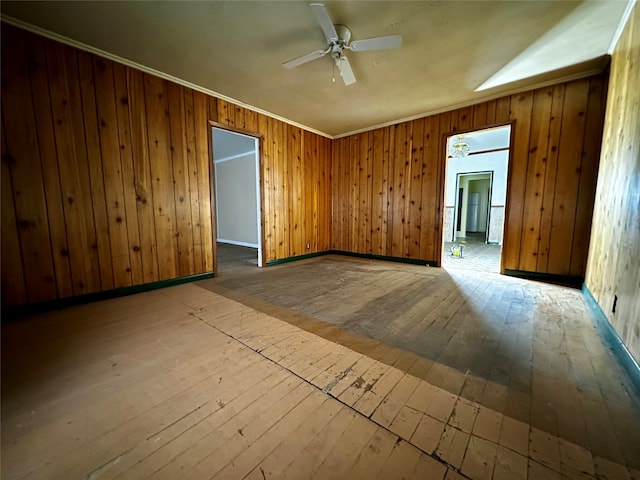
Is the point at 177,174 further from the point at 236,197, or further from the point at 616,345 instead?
the point at 616,345

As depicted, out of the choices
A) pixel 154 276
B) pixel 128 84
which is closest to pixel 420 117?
pixel 128 84

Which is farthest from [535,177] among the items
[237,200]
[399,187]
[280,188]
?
[237,200]

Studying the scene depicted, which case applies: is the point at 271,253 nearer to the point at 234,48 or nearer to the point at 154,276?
the point at 154,276

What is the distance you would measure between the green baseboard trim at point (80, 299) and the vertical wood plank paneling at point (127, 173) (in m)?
0.11

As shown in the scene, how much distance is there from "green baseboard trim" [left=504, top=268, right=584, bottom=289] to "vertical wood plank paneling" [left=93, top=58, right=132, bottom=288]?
5093 mm

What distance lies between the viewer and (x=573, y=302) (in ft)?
8.50

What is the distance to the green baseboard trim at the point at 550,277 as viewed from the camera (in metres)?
3.12

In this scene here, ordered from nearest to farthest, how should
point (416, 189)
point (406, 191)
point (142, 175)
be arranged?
point (142, 175) < point (416, 189) < point (406, 191)

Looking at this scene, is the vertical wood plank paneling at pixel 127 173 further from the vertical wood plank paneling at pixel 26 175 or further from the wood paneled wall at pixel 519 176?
the wood paneled wall at pixel 519 176

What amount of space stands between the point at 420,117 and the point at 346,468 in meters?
4.70

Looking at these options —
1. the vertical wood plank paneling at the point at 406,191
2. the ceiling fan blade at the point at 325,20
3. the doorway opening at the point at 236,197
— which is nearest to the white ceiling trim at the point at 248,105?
the vertical wood plank paneling at the point at 406,191

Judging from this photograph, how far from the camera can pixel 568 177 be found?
3.12 metres

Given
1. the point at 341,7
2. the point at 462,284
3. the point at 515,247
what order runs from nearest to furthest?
the point at 341,7
the point at 462,284
the point at 515,247

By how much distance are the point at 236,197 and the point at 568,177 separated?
683 cm
